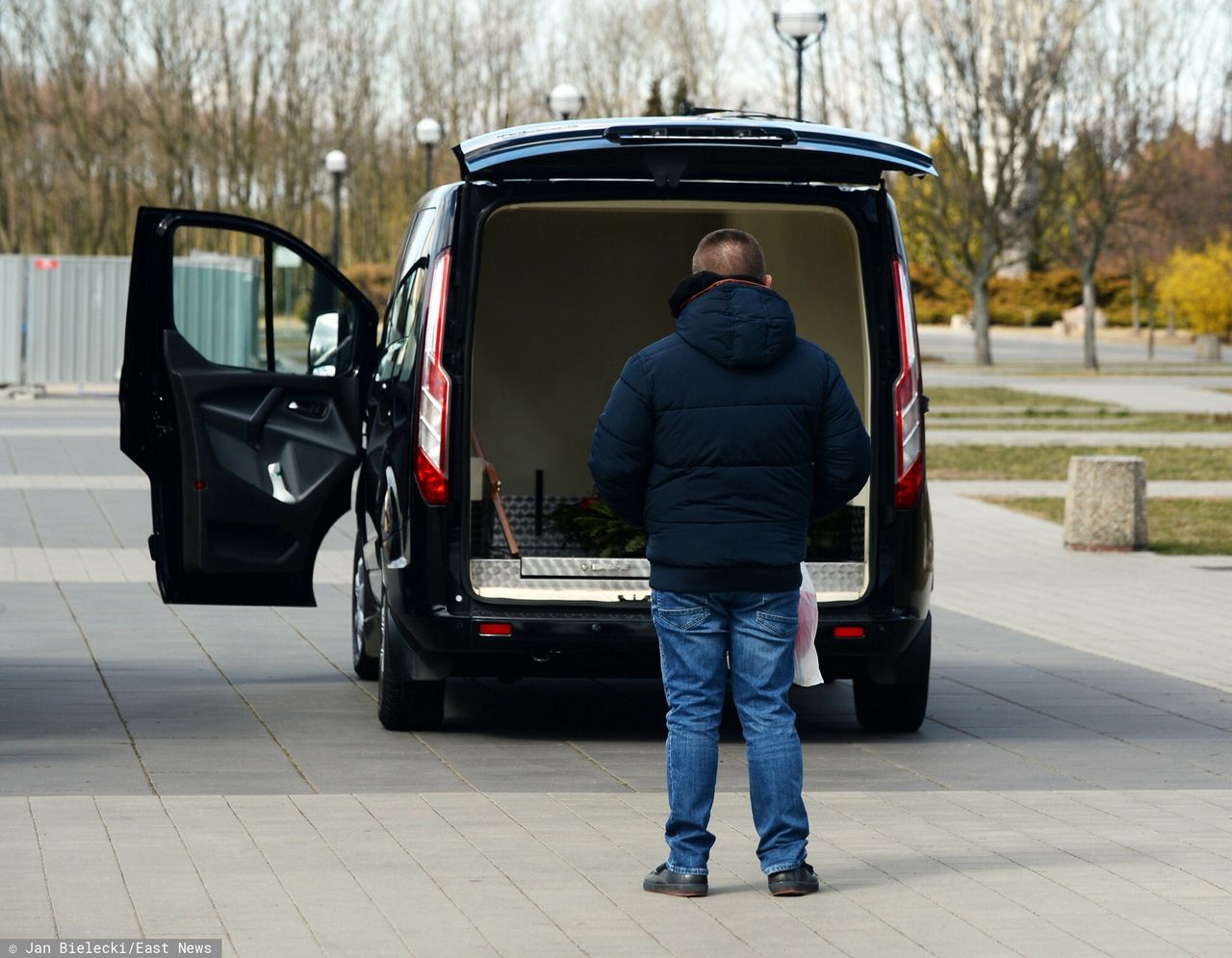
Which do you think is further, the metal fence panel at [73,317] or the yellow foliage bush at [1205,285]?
the yellow foliage bush at [1205,285]

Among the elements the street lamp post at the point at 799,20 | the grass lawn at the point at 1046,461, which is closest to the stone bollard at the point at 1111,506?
the grass lawn at the point at 1046,461

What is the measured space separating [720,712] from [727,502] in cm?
54

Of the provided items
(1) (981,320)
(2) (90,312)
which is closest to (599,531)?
(2) (90,312)

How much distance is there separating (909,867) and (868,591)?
1.99 m

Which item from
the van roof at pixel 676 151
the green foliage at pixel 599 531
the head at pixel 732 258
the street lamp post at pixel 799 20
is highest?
the street lamp post at pixel 799 20

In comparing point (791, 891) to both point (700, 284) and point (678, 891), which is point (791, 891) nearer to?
point (678, 891)

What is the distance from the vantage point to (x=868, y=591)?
25.8 feet

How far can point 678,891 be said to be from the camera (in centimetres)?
559

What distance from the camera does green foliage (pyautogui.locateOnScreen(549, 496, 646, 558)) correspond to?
8.42 m

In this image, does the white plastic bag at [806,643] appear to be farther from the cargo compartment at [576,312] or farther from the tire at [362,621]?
the cargo compartment at [576,312]

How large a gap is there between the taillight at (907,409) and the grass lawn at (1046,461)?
13.5 m

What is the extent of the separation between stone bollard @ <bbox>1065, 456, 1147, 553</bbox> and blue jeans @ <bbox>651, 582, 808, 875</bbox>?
33.3ft

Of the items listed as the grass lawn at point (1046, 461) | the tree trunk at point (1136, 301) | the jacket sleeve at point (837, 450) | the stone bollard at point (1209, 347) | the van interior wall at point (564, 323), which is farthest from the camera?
the tree trunk at point (1136, 301)

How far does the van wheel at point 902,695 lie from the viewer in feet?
26.4
